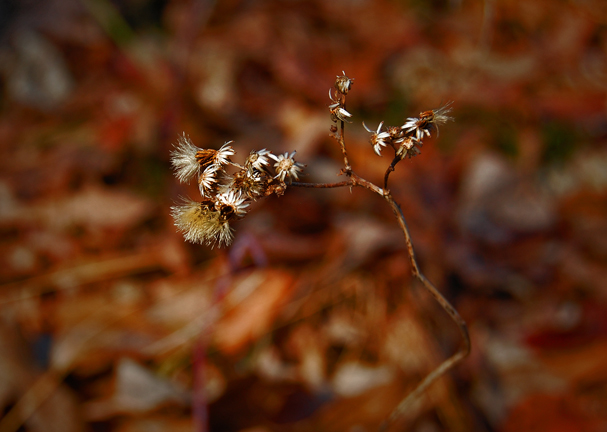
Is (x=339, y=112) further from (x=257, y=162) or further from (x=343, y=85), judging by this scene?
(x=257, y=162)

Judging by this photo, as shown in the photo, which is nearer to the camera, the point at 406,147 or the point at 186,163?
the point at 406,147

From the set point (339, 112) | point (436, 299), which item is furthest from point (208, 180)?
point (436, 299)

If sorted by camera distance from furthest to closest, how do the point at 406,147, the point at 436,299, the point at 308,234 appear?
the point at 308,234, the point at 436,299, the point at 406,147

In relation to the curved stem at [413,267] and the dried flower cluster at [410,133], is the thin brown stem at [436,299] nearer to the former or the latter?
the curved stem at [413,267]

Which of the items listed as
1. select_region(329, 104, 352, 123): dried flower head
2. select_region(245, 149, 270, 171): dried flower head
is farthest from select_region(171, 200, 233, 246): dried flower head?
select_region(329, 104, 352, 123): dried flower head

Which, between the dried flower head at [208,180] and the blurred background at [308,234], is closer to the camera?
the dried flower head at [208,180]

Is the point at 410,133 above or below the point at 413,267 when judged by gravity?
above

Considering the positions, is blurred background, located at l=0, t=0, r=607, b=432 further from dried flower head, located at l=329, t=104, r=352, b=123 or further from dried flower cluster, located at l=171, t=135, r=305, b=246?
dried flower head, located at l=329, t=104, r=352, b=123

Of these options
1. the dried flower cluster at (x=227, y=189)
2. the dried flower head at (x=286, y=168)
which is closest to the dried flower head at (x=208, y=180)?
the dried flower cluster at (x=227, y=189)

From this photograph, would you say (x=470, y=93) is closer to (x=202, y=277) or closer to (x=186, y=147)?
(x=202, y=277)
